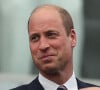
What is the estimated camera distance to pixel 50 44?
2770 millimetres

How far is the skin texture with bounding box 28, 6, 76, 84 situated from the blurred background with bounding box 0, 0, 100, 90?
2636mm

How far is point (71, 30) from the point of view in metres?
2.93

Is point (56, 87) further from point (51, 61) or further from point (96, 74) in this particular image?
point (96, 74)

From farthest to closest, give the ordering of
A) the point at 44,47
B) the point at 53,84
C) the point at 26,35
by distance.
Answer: the point at 26,35 < the point at 53,84 < the point at 44,47

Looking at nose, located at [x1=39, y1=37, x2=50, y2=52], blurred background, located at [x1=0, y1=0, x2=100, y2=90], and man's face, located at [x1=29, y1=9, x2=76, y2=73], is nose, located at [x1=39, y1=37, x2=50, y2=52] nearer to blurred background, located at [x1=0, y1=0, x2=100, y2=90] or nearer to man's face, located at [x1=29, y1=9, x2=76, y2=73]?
man's face, located at [x1=29, y1=9, x2=76, y2=73]

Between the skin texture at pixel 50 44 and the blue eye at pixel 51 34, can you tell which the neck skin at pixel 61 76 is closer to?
the skin texture at pixel 50 44

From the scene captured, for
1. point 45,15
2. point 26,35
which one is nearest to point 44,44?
point 45,15

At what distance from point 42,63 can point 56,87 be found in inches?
6.3

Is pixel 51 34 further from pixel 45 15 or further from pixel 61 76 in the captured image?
pixel 61 76

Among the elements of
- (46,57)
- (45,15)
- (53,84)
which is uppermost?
(45,15)

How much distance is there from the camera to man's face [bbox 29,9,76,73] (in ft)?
9.04

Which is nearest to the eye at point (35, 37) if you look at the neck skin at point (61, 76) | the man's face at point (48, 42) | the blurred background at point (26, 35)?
the man's face at point (48, 42)

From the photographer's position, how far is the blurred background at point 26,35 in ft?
18.2

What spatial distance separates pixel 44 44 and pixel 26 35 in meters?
2.79
